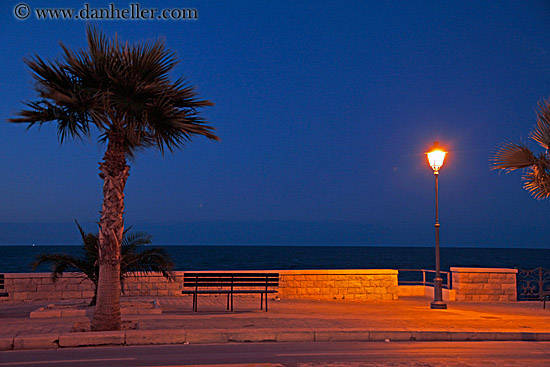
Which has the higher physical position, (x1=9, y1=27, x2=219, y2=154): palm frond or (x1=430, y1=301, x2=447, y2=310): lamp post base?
(x1=9, y1=27, x2=219, y2=154): palm frond

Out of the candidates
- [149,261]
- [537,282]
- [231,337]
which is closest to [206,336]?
[231,337]

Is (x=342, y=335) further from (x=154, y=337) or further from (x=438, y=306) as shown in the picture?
(x=438, y=306)

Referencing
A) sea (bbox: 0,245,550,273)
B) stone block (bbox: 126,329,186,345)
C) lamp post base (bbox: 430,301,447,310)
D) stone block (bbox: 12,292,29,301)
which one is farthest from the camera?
sea (bbox: 0,245,550,273)

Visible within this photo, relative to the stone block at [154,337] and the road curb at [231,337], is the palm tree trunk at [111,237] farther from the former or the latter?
the stone block at [154,337]

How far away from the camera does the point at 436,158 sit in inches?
679

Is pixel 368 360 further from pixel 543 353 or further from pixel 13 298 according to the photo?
pixel 13 298

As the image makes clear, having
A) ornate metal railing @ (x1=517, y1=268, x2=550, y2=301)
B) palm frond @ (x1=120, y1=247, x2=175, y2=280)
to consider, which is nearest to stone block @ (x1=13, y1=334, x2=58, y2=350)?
palm frond @ (x1=120, y1=247, x2=175, y2=280)

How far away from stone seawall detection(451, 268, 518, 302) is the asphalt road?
27.8 ft

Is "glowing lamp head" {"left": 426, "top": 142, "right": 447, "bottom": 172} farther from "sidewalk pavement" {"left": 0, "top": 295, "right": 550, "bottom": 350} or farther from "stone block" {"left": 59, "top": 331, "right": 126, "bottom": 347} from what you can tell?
"stone block" {"left": 59, "top": 331, "right": 126, "bottom": 347}

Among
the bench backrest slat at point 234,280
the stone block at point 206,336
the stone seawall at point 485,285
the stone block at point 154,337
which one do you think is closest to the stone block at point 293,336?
the stone block at point 206,336

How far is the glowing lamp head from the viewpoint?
17.2 metres

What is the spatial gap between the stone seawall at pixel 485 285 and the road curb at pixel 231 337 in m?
7.74

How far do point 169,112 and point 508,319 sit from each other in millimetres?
9188

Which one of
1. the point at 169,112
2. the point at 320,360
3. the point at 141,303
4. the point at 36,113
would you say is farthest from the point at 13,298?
the point at 320,360
